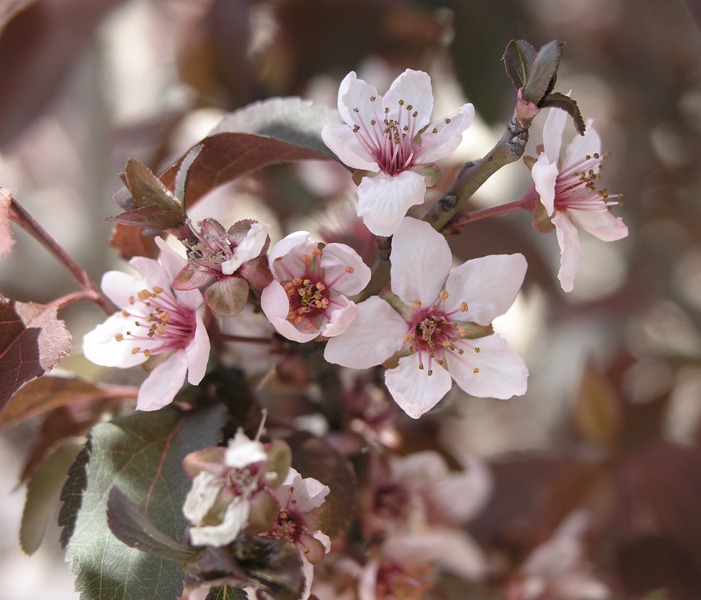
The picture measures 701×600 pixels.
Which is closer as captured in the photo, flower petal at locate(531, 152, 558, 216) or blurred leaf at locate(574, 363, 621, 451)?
flower petal at locate(531, 152, 558, 216)

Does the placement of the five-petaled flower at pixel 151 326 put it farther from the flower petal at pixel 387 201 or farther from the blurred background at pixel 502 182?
the blurred background at pixel 502 182

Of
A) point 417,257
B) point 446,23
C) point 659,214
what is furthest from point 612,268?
point 417,257

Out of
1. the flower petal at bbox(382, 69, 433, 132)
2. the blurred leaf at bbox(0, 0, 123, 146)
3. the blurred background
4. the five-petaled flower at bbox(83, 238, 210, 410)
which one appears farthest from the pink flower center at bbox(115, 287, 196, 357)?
the blurred leaf at bbox(0, 0, 123, 146)

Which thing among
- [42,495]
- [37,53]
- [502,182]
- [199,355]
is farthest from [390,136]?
[502,182]

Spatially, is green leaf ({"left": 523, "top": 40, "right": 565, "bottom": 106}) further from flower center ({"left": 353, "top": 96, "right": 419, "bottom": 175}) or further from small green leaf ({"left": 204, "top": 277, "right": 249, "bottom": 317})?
small green leaf ({"left": 204, "top": 277, "right": 249, "bottom": 317})

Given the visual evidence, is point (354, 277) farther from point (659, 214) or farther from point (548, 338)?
point (659, 214)
